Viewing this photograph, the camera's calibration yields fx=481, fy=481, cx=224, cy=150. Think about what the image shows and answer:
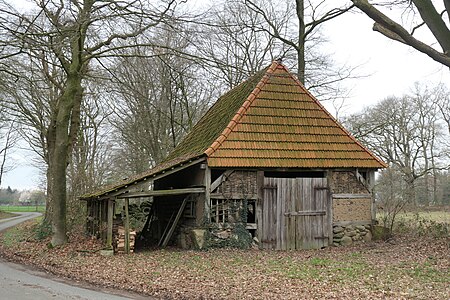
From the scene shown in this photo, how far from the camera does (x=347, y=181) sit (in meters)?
16.7

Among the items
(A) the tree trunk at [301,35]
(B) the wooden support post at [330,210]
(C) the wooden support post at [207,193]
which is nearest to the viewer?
(C) the wooden support post at [207,193]

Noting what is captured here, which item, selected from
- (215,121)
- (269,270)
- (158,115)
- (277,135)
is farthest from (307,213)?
(158,115)

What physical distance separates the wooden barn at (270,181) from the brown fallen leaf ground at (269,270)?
0.92 metres

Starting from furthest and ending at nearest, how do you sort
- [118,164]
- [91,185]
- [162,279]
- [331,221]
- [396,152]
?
[396,152] → [118,164] → [91,185] → [331,221] → [162,279]

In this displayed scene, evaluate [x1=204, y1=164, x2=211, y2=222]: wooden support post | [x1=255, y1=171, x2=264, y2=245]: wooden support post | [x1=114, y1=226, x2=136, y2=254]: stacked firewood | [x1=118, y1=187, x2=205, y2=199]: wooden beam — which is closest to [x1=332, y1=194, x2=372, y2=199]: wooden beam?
[x1=255, y1=171, x2=264, y2=245]: wooden support post

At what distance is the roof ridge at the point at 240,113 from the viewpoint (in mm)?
15277

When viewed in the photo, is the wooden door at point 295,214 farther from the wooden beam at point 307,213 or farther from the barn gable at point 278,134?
the barn gable at point 278,134

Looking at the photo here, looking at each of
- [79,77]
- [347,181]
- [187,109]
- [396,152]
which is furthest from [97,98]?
[396,152]

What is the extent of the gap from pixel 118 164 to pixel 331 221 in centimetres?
2090

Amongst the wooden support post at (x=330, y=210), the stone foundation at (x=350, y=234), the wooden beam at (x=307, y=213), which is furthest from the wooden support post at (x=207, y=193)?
the stone foundation at (x=350, y=234)

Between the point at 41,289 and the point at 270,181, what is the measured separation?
8.41 meters

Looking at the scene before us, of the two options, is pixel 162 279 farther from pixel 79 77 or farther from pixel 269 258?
pixel 79 77

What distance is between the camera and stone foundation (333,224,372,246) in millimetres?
16359

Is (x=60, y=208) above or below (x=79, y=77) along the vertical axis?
below
